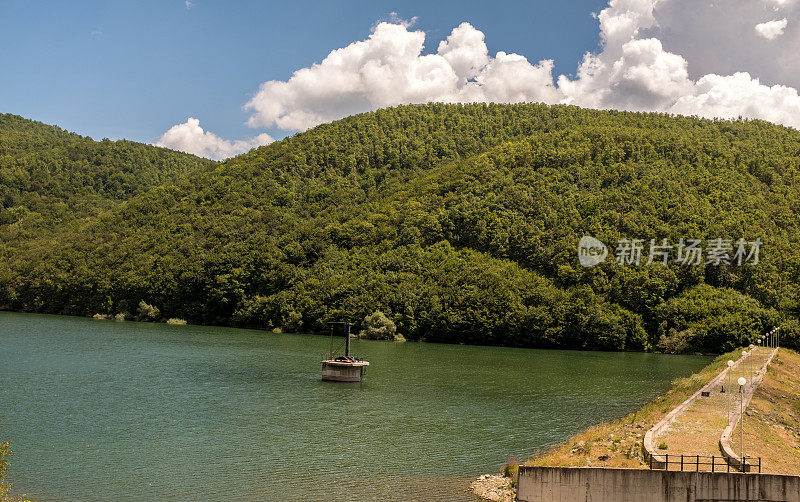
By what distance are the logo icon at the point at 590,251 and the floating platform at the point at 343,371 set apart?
223 ft

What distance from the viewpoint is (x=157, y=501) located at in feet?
81.4

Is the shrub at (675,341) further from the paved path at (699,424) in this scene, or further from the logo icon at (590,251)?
the paved path at (699,424)

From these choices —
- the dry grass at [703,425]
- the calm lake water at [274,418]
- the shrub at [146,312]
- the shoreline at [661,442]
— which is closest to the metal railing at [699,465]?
the dry grass at [703,425]

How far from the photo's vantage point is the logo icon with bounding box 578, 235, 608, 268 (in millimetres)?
112188

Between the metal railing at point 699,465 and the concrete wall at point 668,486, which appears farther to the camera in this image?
the metal railing at point 699,465

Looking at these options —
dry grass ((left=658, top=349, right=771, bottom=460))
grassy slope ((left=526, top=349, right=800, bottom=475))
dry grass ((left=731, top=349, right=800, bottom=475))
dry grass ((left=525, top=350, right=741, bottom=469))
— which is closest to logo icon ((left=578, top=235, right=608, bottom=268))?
dry grass ((left=731, top=349, right=800, bottom=475))

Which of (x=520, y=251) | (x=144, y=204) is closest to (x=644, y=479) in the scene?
(x=520, y=251)

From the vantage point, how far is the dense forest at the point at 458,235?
102562mm

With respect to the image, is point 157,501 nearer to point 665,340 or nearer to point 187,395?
point 187,395

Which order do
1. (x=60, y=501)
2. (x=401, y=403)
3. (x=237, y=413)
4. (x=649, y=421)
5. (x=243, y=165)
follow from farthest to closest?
(x=243, y=165) < (x=401, y=403) < (x=237, y=413) < (x=649, y=421) < (x=60, y=501)

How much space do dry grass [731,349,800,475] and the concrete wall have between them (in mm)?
2852

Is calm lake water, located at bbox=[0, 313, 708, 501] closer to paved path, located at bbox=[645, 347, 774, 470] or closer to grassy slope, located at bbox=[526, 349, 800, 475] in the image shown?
grassy slope, located at bbox=[526, 349, 800, 475]

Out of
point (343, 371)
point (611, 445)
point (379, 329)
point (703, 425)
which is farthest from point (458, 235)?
point (611, 445)

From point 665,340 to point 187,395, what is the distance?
246 feet
